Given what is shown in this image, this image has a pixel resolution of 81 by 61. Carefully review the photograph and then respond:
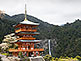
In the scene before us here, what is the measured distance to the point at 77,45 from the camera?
86.3 meters

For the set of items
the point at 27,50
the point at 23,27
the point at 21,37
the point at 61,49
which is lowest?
the point at 61,49

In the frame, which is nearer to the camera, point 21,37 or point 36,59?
point 36,59

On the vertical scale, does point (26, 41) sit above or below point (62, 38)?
above

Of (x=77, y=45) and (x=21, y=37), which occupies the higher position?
(x=21, y=37)

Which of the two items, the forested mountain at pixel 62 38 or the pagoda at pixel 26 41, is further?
the forested mountain at pixel 62 38

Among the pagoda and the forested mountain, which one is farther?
the forested mountain

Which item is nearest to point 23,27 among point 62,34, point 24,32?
point 24,32

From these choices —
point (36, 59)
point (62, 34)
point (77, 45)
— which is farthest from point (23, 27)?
point (62, 34)

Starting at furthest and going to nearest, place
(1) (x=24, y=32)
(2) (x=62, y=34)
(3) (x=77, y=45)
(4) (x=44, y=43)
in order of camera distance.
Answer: (2) (x=62, y=34)
(4) (x=44, y=43)
(3) (x=77, y=45)
(1) (x=24, y=32)

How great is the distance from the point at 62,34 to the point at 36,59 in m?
71.9

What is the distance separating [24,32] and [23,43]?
2.64 m

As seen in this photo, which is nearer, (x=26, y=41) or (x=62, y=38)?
(x=26, y=41)

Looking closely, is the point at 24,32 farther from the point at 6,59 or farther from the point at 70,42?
the point at 70,42

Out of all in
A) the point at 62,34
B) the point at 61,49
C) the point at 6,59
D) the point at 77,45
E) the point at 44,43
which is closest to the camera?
the point at 6,59
